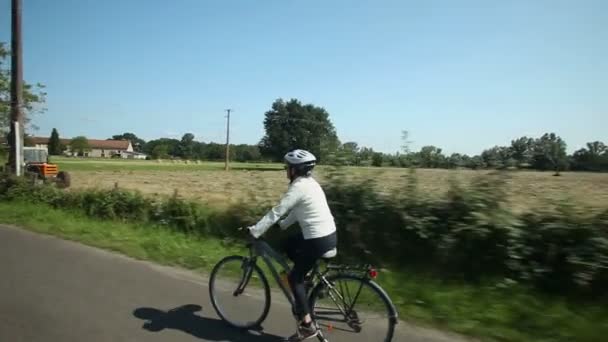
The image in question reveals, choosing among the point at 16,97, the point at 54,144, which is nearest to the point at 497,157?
the point at 16,97

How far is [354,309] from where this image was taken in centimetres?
392

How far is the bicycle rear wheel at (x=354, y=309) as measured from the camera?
3.73 m

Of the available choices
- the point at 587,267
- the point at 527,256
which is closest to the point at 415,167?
the point at 527,256

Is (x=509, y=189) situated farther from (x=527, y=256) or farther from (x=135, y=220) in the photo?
(x=135, y=220)

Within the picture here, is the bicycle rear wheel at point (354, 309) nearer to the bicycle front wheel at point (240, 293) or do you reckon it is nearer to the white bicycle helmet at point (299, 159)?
the bicycle front wheel at point (240, 293)

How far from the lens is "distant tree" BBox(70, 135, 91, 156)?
12431 cm

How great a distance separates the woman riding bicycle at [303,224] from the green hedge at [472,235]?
9.65ft

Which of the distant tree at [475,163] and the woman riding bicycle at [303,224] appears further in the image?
the distant tree at [475,163]

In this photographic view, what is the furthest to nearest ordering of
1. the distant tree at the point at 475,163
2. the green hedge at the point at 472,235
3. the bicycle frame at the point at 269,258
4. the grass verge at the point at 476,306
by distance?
the distant tree at the point at 475,163
the green hedge at the point at 472,235
the grass verge at the point at 476,306
the bicycle frame at the point at 269,258

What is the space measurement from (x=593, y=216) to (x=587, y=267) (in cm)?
67

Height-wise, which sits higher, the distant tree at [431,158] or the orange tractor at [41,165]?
the distant tree at [431,158]

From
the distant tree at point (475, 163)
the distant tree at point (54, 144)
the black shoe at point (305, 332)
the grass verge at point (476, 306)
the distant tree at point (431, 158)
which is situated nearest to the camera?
the black shoe at point (305, 332)

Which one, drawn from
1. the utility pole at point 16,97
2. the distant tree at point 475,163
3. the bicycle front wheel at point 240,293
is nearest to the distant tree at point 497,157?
the distant tree at point 475,163

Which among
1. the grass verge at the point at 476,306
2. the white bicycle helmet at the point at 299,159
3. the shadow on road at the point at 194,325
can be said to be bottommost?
the shadow on road at the point at 194,325
